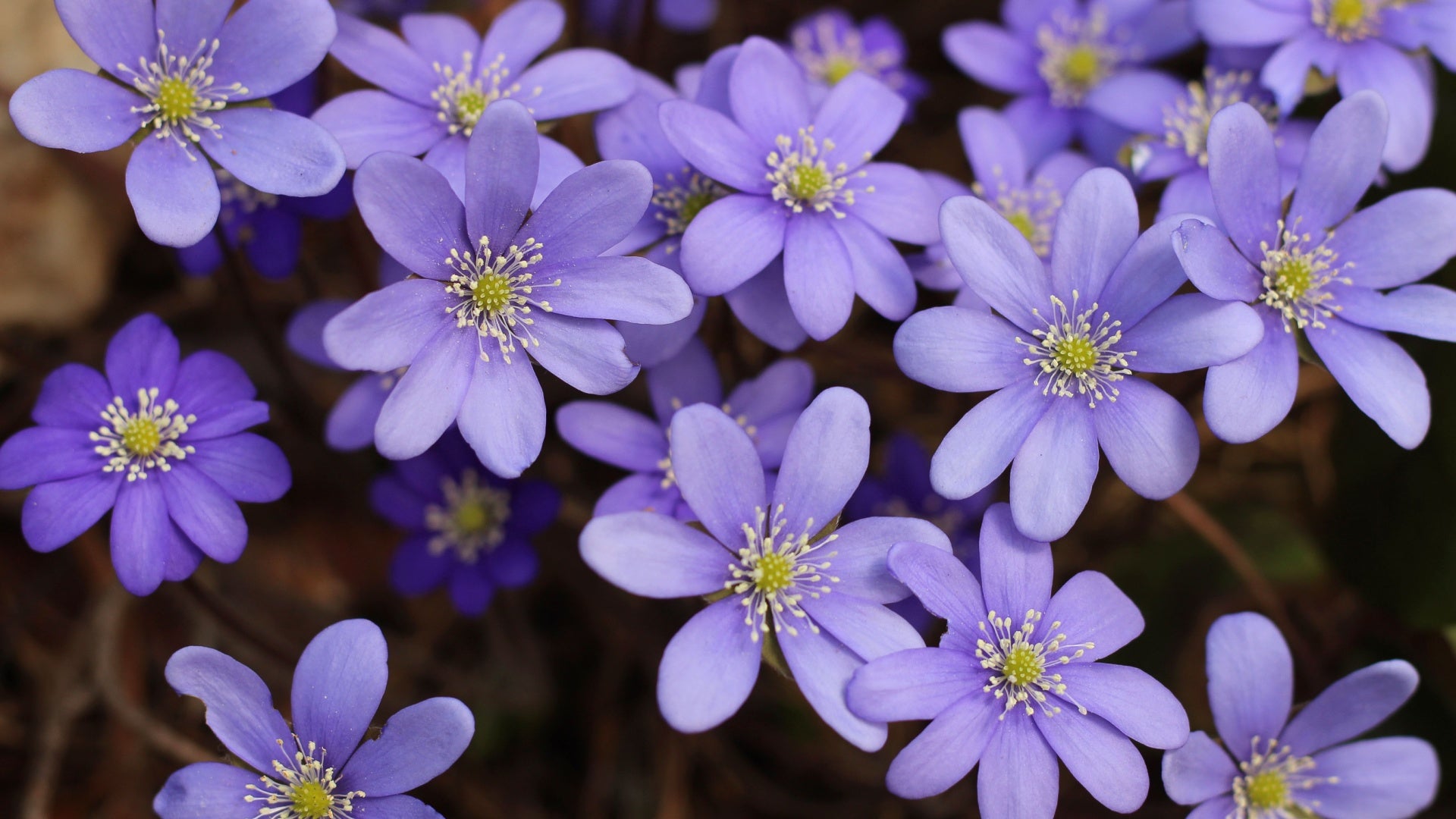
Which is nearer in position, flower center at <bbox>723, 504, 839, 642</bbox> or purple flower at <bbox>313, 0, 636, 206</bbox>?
flower center at <bbox>723, 504, 839, 642</bbox>

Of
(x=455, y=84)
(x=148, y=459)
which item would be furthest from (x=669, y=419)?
(x=148, y=459)

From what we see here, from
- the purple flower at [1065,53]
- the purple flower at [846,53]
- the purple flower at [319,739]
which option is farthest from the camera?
the purple flower at [846,53]

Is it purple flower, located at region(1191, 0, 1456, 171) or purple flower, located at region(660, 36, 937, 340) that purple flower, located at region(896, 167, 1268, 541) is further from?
purple flower, located at region(1191, 0, 1456, 171)

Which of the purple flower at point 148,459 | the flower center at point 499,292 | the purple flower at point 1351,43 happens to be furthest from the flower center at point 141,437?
the purple flower at point 1351,43

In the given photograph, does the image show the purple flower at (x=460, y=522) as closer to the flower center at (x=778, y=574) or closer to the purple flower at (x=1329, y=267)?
the flower center at (x=778, y=574)

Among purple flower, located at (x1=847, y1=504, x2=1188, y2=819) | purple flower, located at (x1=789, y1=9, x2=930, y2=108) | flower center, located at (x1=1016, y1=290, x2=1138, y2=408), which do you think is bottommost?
purple flower, located at (x1=847, y1=504, x2=1188, y2=819)

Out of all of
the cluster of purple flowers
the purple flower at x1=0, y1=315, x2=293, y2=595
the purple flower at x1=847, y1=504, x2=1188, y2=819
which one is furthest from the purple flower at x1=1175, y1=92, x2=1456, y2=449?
the purple flower at x1=0, y1=315, x2=293, y2=595
